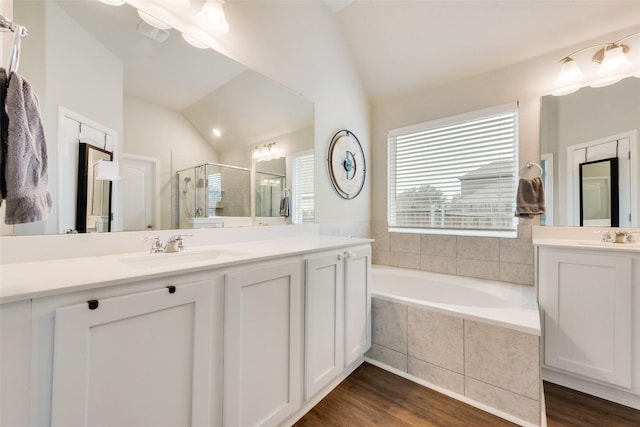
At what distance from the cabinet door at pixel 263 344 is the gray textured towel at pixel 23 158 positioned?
1.92 feet

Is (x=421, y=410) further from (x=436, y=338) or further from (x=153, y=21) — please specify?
(x=153, y=21)

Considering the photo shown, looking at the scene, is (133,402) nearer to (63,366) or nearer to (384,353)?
(63,366)

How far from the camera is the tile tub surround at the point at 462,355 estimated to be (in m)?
1.41

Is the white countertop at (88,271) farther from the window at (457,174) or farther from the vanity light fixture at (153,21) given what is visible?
the window at (457,174)

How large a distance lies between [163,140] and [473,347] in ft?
6.81

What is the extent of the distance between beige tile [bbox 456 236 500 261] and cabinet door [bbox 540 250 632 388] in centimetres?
60

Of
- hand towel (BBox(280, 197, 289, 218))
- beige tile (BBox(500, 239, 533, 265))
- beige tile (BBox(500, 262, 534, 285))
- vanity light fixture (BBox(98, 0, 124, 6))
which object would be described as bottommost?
beige tile (BBox(500, 262, 534, 285))

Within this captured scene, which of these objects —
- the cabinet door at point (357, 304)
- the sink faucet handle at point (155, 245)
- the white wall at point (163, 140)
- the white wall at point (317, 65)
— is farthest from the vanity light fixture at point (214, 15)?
the cabinet door at point (357, 304)

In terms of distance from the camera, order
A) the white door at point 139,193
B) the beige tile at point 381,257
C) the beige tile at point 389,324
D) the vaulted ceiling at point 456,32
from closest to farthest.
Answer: the white door at point 139,193 < the beige tile at point 389,324 < the vaulted ceiling at point 456,32 < the beige tile at point 381,257

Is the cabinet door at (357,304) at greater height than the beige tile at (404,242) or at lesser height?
lesser

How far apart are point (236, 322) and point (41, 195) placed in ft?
2.36

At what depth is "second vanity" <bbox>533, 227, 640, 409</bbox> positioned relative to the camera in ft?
4.98

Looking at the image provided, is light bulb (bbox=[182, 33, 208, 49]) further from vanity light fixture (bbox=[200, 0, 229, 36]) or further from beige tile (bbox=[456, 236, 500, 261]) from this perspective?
beige tile (bbox=[456, 236, 500, 261])

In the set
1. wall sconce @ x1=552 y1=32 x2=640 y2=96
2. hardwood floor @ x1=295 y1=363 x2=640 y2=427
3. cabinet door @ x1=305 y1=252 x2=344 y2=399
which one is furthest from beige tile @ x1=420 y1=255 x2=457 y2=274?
wall sconce @ x1=552 y1=32 x2=640 y2=96
